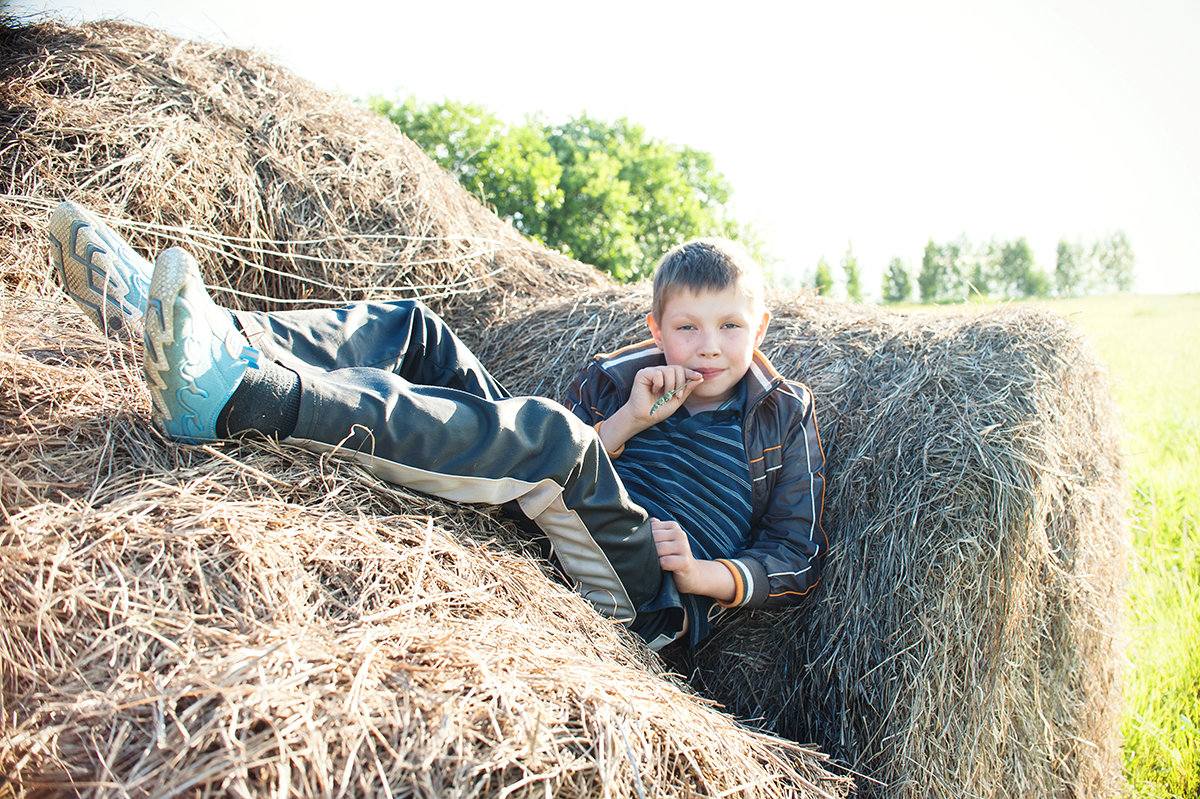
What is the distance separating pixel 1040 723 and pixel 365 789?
6.94 feet

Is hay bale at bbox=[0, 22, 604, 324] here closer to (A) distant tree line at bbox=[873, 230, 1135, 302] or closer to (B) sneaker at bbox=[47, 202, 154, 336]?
(B) sneaker at bbox=[47, 202, 154, 336]

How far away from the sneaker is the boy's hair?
1.57 meters

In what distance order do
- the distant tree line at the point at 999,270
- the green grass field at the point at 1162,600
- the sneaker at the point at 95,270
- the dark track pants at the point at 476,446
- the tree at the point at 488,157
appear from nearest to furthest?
the dark track pants at the point at 476,446, the sneaker at the point at 95,270, the green grass field at the point at 1162,600, the tree at the point at 488,157, the distant tree line at the point at 999,270

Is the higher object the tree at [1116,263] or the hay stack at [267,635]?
the tree at [1116,263]

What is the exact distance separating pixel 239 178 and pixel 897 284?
1373 inches

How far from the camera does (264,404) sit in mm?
1728

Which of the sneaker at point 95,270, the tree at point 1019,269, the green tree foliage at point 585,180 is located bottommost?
the sneaker at point 95,270

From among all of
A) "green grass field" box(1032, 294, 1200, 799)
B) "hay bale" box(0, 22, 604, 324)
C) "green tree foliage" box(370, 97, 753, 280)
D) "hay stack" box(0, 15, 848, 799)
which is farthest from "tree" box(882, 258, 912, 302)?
"hay stack" box(0, 15, 848, 799)

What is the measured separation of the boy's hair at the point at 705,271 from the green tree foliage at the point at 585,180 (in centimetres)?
276

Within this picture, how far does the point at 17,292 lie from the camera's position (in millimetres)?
2361

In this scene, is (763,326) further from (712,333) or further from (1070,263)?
(1070,263)

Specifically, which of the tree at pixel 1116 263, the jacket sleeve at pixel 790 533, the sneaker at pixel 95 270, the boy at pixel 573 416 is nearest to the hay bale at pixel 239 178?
the sneaker at pixel 95 270

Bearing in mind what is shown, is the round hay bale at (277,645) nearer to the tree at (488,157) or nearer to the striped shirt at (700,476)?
the striped shirt at (700,476)

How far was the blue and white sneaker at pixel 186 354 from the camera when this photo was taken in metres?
1.59
